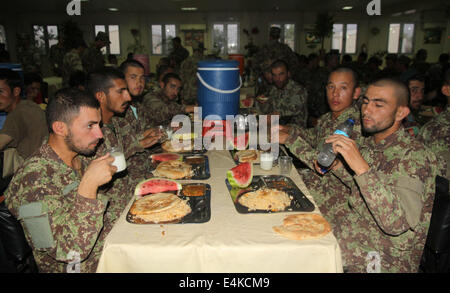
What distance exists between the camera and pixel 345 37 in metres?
17.6

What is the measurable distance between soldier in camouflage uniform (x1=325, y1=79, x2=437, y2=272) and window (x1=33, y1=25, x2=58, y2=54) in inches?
749

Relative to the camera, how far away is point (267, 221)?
1773mm

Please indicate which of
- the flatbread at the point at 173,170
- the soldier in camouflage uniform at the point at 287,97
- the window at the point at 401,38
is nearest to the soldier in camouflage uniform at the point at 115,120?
the flatbread at the point at 173,170

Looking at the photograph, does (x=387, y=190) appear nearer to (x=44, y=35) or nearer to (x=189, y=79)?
(x=189, y=79)

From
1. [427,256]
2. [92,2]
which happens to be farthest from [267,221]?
[92,2]

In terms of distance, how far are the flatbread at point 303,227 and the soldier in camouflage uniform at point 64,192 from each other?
1095mm

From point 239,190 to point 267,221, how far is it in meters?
0.45

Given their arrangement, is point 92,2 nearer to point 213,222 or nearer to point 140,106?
point 140,106

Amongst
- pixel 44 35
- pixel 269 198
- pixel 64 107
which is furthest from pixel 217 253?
pixel 44 35

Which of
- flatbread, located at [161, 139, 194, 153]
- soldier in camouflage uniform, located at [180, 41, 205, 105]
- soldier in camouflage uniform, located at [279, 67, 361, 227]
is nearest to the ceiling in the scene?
soldier in camouflage uniform, located at [180, 41, 205, 105]

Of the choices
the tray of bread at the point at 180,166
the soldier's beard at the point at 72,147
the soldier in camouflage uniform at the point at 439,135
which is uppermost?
the soldier's beard at the point at 72,147

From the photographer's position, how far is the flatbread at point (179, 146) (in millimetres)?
3218

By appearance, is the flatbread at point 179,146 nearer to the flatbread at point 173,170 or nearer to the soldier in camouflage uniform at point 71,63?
the flatbread at point 173,170

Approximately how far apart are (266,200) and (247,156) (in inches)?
37.7
